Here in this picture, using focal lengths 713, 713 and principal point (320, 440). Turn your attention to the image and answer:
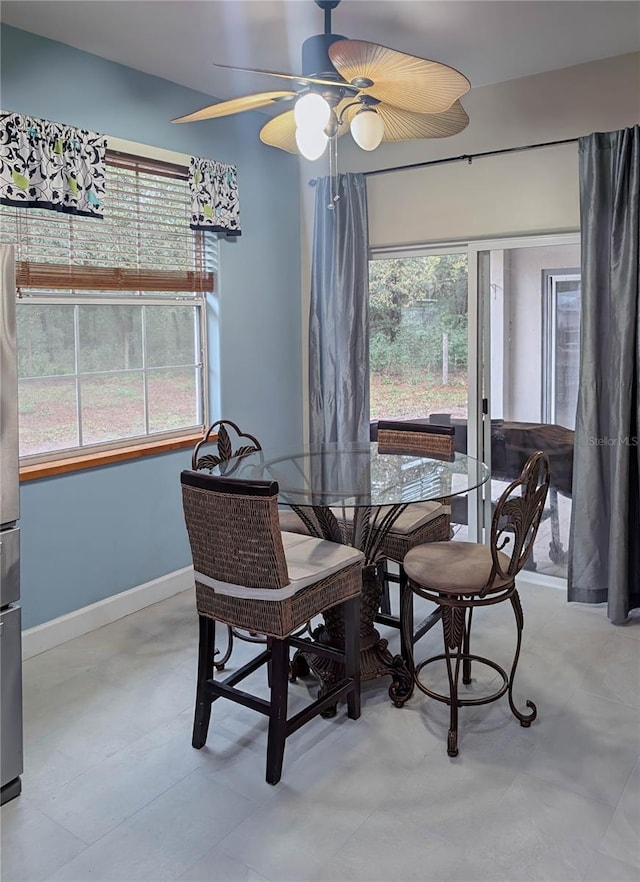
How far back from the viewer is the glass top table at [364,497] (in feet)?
8.27

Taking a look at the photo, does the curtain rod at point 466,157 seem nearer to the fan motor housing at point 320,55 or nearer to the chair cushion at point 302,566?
the fan motor housing at point 320,55

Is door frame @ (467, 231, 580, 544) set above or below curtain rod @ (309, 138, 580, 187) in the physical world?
below

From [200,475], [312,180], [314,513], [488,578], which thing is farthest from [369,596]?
[312,180]

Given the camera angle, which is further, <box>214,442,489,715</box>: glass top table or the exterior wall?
the exterior wall

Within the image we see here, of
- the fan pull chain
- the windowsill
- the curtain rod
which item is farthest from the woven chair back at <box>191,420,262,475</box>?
the curtain rod

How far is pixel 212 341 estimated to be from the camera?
4.02 m

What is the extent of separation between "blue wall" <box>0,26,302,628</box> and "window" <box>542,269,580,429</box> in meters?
1.57

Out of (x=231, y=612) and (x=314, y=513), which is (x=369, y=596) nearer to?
(x=314, y=513)

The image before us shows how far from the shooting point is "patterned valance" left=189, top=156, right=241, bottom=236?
12.1ft

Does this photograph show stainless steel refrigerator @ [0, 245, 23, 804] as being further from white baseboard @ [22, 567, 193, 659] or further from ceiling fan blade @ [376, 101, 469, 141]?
ceiling fan blade @ [376, 101, 469, 141]

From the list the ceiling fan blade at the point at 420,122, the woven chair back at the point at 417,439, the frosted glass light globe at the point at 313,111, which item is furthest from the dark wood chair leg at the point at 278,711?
the ceiling fan blade at the point at 420,122

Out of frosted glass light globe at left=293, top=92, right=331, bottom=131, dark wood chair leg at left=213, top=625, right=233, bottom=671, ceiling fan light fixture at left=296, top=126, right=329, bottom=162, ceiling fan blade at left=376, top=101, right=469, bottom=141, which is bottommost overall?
dark wood chair leg at left=213, top=625, right=233, bottom=671

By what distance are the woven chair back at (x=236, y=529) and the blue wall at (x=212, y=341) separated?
1.21 meters

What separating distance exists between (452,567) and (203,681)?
0.94 m
